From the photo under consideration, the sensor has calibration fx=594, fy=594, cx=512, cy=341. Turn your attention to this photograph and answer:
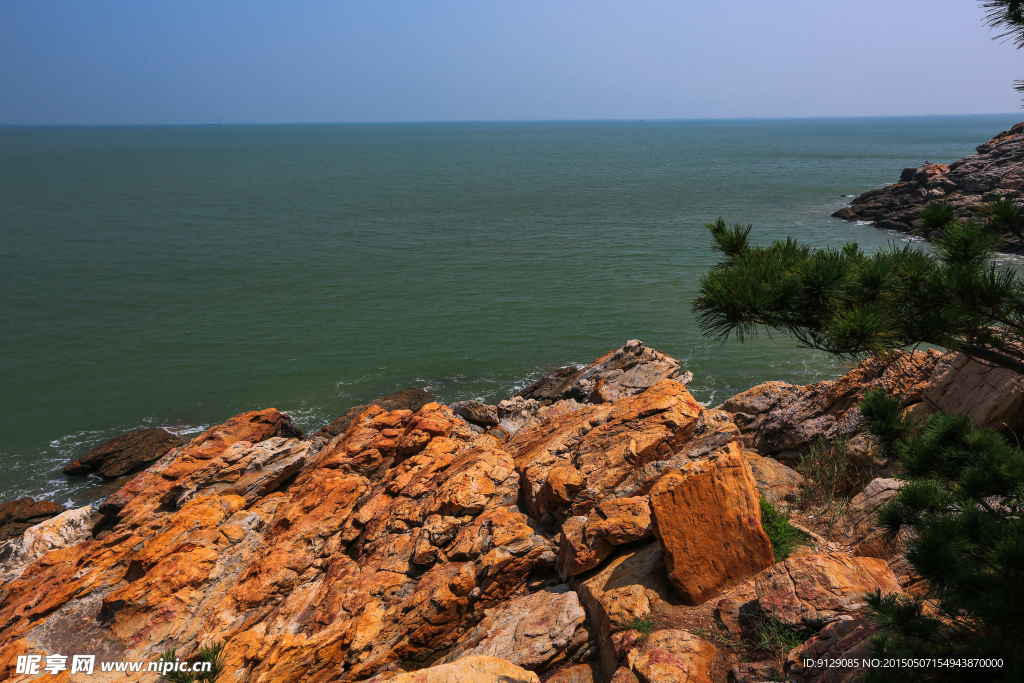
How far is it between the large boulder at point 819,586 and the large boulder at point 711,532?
48 cm

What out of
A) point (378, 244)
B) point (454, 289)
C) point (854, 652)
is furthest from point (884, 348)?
point (378, 244)

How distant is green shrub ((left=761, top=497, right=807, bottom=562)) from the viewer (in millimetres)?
8003

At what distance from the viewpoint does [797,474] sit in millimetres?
10656

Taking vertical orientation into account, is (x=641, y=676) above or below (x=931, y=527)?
below

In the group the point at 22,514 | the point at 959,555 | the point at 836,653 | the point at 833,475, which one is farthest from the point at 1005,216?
the point at 22,514

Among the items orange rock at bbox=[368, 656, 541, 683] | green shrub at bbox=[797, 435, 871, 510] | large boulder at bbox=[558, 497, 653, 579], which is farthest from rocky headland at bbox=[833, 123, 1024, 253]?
orange rock at bbox=[368, 656, 541, 683]

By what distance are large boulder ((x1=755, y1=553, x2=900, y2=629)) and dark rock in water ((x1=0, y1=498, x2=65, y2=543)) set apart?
2155 cm

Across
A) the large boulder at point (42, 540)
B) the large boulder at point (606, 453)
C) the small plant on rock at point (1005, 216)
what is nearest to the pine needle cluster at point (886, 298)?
the small plant on rock at point (1005, 216)

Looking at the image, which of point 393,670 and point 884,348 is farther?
point 393,670

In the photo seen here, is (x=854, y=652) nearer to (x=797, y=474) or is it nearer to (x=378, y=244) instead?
(x=797, y=474)

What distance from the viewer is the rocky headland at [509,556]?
23.7 feet

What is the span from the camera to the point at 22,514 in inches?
757

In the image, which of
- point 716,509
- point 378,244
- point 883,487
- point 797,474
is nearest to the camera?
point 716,509

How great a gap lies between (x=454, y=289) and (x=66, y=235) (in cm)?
4127
